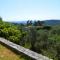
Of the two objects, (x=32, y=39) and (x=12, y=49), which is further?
(x=32, y=39)

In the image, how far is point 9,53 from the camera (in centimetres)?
652

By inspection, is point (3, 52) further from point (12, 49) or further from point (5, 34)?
point (5, 34)

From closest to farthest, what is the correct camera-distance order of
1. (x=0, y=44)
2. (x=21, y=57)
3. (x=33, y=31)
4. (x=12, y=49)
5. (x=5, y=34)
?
1. (x=21, y=57)
2. (x=12, y=49)
3. (x=0, y=44)
4. (x=5, y=34)
5. (x=33, y=31)

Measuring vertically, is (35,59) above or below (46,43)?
above

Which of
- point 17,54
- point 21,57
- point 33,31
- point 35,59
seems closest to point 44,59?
point 35,59

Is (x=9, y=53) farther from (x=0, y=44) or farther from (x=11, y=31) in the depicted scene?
(x=11, y=31)

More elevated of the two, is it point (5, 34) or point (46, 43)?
point (5, 34)

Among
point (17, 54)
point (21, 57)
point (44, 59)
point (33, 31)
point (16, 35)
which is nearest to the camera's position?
point (44, 59)

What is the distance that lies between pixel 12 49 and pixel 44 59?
196 centimetres

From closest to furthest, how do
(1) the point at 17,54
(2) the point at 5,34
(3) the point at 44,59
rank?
1. (3) the point at 44,59
2. (1) the point at 17,54
3. (2) the point at 5,34

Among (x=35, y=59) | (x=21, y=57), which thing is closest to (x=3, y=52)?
(x=21, y=57)

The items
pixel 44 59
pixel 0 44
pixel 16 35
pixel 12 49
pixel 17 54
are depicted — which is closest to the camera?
pixel 44 59

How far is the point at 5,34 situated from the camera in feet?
34.1

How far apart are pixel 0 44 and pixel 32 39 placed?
426 inches
